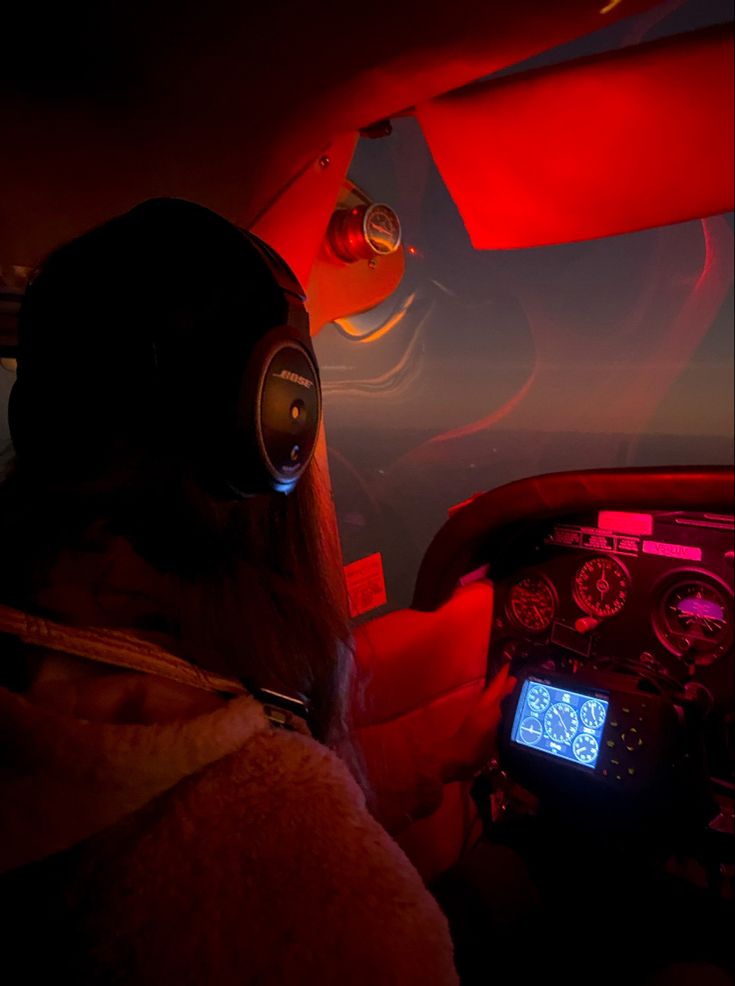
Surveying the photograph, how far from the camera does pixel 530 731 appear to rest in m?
1.39

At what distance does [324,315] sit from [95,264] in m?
1.18

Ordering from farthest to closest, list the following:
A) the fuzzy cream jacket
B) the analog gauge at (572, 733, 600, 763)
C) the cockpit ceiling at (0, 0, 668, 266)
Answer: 1. the analog gauge at (572, 733, 600, 763)
2. the cockpit ceiling at (0, 0, 668, 266)
3. the fuzzy cream jacket

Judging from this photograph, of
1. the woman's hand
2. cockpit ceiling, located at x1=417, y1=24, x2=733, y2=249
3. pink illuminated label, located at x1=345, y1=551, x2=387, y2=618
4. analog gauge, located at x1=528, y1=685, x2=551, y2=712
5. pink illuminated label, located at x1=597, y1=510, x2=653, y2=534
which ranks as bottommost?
the woman's hand

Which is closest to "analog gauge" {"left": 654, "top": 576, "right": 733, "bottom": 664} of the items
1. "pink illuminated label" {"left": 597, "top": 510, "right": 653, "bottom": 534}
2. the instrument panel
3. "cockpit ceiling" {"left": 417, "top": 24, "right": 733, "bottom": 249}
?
the instrument panel

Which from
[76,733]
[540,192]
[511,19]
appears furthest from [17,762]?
[540,192]

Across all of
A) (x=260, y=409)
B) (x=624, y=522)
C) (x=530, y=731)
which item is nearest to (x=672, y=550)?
(x=624, y=522)

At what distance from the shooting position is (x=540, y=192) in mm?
1260

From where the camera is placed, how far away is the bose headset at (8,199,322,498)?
1.77 ft

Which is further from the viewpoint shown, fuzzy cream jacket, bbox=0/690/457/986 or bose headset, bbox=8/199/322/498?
bose headset, bbox=8/199/322/498

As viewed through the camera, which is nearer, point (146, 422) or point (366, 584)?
point (146, 422)

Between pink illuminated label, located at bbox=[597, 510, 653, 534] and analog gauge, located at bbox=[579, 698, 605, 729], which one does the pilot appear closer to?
analog gauge, located at bbox=[579, 698, 605, 729]

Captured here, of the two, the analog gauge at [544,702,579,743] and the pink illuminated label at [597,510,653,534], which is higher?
the pink illuminated label at [597,510,653,534]

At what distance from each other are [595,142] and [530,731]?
1.19 m

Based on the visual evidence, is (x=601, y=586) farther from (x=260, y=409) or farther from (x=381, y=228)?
(x=260, y=409)
